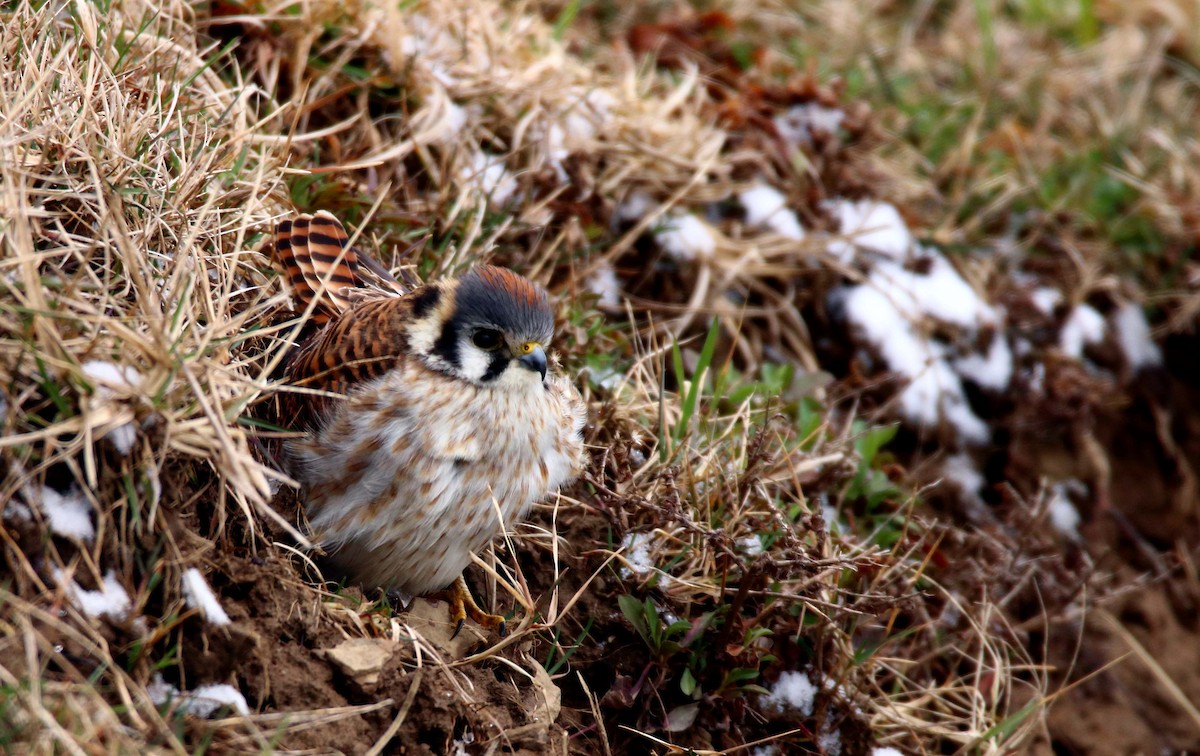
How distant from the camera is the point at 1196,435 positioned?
17.5 ft

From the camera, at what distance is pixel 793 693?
3334mm

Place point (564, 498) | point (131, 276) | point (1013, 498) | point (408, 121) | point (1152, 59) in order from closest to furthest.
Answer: point (131, 276), point (564, 498), point (408, 121), point (1013, 498), point (1152, 59)

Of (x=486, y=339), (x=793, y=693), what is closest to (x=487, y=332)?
(x=486, y=339)

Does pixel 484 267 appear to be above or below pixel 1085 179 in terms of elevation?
above

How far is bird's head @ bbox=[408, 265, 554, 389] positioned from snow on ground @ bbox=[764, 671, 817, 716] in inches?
45.6

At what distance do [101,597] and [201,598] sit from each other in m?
0.20

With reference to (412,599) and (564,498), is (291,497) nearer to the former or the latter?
(412,599)

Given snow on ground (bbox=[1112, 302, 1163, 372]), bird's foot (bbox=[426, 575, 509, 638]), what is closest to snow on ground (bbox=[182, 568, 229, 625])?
bird's foot (bbox=[426, 575, 509, 638])

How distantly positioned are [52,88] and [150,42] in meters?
0.56

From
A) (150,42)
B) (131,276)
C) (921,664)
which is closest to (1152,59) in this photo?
(921,664)

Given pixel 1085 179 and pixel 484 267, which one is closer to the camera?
pixel 484 267

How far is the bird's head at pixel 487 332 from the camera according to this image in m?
2.88

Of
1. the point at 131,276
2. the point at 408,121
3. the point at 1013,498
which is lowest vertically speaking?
the point at 1013,498

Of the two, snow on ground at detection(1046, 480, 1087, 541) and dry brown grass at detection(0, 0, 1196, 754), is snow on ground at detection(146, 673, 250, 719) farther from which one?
snow on ground at detection(1046, 480, 1087, 541)
